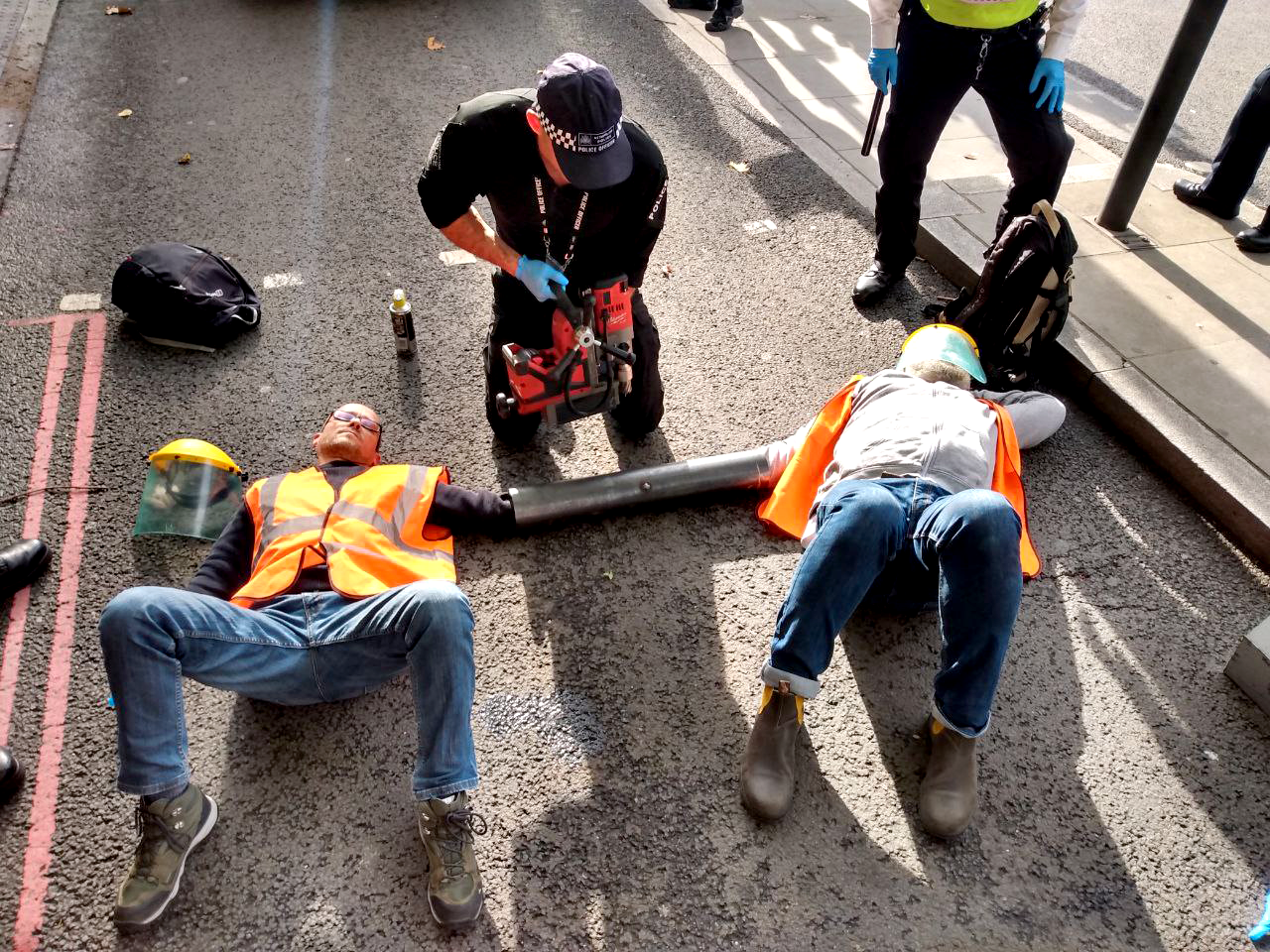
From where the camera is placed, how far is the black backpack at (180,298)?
468cm

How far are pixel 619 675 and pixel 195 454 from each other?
1.99 meters

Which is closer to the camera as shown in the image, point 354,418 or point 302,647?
point 302,647

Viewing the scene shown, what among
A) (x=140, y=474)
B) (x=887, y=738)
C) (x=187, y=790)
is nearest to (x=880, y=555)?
(x=887, y=738)

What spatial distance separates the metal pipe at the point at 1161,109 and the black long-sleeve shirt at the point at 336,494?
14.0 feet

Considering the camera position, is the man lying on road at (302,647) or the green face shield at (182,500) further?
the green face shield at (182,500)

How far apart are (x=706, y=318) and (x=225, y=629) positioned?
10.6 feet

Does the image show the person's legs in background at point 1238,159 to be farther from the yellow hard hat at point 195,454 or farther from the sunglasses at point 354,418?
the yellow hard hat at point 195,454

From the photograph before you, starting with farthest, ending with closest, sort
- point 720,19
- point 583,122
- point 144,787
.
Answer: point 720,19, point 583,122, point 144,787

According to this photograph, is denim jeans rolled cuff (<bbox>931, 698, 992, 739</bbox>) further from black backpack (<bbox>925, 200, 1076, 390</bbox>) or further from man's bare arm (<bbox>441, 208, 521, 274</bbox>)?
man's bare arm (<bbox>441, 208, 521, 274</bbox>)

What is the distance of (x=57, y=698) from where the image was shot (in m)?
3.26

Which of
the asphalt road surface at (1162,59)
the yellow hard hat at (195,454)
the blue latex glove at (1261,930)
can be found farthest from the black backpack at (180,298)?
the asphalt road surface at (1162,59)

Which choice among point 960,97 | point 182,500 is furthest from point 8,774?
point 960,97

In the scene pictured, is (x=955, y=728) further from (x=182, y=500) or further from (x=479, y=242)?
(x=182, y=500)

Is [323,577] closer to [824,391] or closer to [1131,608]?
[824,391]
